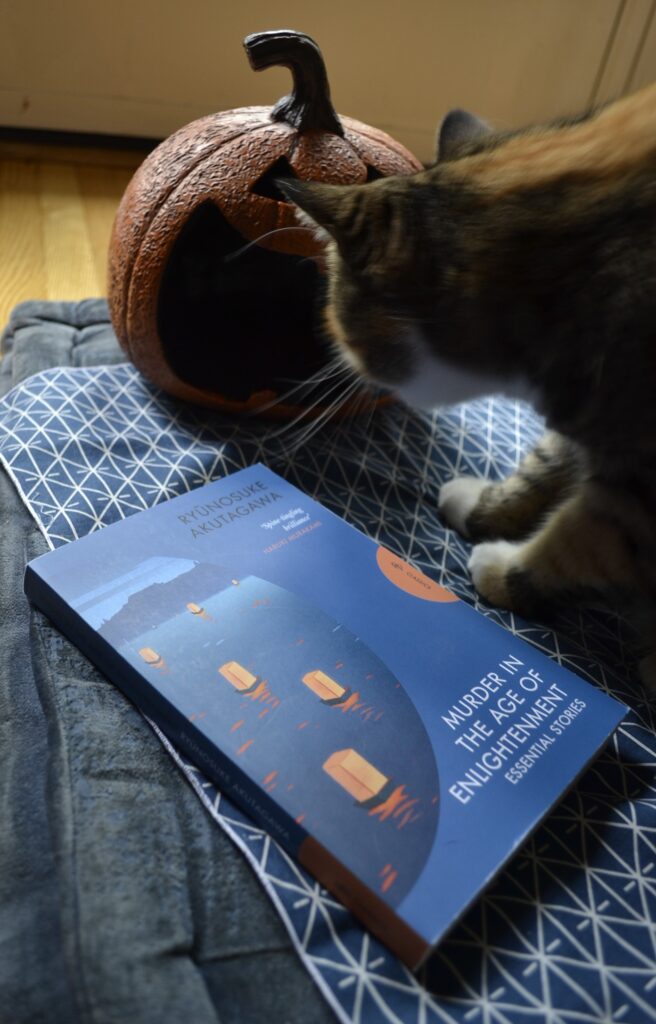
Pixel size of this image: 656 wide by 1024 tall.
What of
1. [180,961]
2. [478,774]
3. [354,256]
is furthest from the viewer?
[354,256]

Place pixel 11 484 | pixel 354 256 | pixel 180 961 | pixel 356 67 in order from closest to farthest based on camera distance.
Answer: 1. pixel 180 961
2. pixel 354 256
3. pixel 11 484
4. pixel 356 67

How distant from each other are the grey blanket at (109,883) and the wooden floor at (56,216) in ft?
2.80

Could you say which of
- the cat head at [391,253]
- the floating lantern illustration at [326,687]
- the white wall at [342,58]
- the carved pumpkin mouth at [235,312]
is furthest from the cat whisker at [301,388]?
the white wall at [342,58]

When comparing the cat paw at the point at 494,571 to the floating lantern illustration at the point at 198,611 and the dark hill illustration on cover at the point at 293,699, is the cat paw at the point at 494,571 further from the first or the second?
the floating lantern illustration at the point at 198,611

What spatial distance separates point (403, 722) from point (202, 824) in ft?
0.59

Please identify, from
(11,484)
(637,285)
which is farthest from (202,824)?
(637,285)

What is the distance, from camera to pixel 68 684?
27.4 inches

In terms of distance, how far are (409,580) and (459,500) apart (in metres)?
0.20

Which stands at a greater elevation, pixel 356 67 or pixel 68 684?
pixel 356 67

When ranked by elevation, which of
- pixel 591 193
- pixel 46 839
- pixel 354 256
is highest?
pixel 591 193

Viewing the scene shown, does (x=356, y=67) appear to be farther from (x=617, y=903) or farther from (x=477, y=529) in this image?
(x=617, y=903)

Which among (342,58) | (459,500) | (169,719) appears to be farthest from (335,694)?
(342,58)

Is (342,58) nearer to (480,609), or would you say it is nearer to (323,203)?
(323,203)

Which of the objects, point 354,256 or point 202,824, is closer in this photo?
point 202,824
